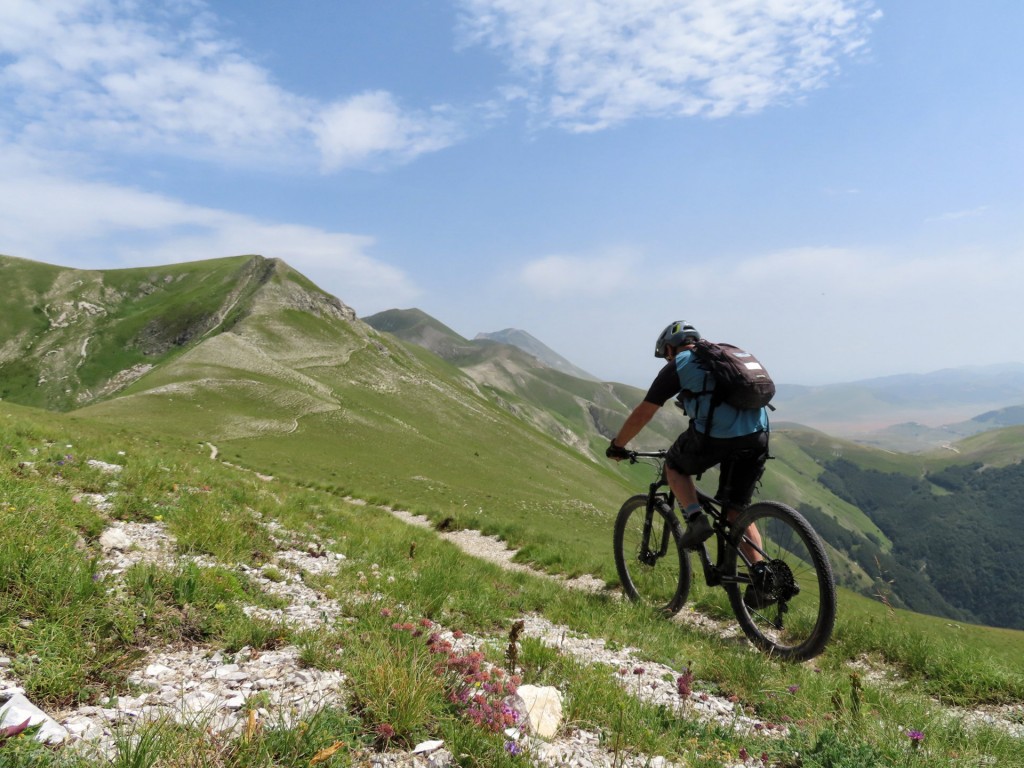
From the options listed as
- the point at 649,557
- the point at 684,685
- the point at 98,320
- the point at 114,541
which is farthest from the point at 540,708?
the point at 98,320

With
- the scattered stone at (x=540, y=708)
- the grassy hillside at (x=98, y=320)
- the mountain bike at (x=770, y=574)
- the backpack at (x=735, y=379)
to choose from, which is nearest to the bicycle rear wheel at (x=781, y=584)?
the mountain bike at (x=770, y=574)

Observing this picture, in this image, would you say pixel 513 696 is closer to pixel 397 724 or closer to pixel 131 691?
pixel 397 724

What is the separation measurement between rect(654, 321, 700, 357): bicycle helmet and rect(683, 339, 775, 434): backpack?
89cm

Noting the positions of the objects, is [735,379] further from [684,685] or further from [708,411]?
[684,685]

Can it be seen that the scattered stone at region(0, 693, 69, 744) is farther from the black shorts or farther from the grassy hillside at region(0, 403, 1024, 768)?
the black shorts

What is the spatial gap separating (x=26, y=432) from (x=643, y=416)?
45.3 feet

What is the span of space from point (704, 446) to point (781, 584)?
1.90m

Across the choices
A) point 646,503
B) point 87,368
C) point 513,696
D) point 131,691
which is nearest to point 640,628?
point 646,503

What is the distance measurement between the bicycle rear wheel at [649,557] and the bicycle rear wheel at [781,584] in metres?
1.16

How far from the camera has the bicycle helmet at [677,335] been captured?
7797 millimetres

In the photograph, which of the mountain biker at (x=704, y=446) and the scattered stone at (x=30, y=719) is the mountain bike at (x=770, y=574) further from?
the scattered stone at (x=30, y=719)

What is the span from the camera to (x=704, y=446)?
693 centimetres

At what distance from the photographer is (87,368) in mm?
102500

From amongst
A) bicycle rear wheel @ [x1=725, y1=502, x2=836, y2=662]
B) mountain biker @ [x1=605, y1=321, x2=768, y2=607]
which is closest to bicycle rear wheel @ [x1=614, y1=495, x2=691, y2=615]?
mountain biker @ [x1=605, y1=321, x2=768, y2=607]
